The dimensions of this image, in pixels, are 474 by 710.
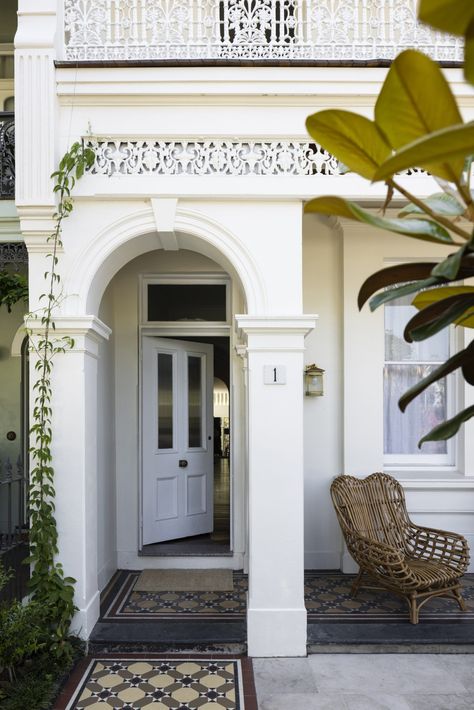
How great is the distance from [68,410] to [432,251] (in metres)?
3.81

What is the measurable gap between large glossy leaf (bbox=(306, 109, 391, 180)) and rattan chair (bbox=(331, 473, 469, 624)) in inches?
189

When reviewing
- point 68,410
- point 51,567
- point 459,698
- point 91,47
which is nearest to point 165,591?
point 51,567

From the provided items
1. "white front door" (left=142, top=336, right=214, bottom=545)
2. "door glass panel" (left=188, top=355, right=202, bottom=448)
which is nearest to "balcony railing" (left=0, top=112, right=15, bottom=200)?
"white front door" (left=142, top=336, right=214, bottom=545)

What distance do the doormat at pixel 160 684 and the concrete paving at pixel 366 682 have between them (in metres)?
0.15

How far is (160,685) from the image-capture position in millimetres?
4418

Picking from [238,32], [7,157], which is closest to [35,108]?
[7,157]

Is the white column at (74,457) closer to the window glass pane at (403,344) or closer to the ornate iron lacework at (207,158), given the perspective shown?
the ornate iron lacework at (207,158)

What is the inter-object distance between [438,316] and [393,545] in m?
5.36

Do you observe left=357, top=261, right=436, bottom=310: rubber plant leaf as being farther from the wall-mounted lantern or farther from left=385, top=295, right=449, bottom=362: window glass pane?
left=385, top=295, right=449, bottom=362: window glass pane

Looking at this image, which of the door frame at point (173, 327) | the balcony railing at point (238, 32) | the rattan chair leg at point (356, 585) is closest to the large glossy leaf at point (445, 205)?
the balcony railing at point (238, 32)

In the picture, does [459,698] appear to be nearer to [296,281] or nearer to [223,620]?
[223,620]

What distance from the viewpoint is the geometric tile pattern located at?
4.18 m

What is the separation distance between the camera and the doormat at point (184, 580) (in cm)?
613

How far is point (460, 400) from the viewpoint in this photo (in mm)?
6605
